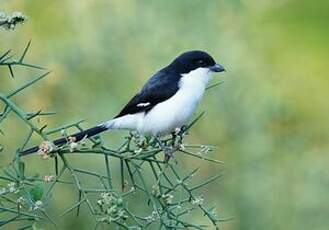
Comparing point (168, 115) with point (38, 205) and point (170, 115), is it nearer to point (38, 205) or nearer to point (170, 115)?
point (170, 115)

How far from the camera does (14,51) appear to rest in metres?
5.96

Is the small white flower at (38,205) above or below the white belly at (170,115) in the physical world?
below

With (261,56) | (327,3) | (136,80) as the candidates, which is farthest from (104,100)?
(327,3)

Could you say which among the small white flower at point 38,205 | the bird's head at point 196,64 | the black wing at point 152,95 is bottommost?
the small white flower at point 38,205

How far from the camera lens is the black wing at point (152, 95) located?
13.6 feet

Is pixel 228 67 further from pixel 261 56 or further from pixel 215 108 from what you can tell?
pixel 261 56

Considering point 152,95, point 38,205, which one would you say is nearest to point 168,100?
point 152,95

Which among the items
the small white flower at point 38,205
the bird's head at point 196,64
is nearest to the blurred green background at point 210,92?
the bird's head at point 196,64

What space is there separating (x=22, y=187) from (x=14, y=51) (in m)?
3.75

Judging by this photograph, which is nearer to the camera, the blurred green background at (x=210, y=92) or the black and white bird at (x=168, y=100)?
the black and white bird at (x=168, y=100)

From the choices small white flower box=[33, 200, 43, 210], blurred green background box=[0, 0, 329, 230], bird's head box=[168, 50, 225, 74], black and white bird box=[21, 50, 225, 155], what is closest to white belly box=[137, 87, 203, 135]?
black and white bird box=[21, 50, 225, 155]

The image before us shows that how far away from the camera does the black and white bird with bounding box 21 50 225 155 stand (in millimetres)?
4016

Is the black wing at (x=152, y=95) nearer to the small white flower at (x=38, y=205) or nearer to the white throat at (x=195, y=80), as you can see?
the white throat at (x=195, y=80)

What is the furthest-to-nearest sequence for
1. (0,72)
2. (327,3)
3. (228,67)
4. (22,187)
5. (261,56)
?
(327,3), (261,56), (228,67), (0,72), (22,187)
